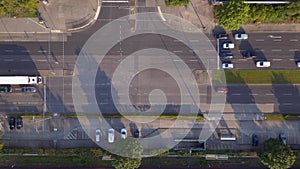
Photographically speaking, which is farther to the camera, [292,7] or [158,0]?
[158,0]

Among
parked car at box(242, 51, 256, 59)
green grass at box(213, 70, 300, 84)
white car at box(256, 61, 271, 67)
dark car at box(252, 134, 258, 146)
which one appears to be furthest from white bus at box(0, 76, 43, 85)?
dark car at box(252, 134, 258, 146)

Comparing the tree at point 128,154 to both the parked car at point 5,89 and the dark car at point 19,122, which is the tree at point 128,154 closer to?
the dark car at point 19,122

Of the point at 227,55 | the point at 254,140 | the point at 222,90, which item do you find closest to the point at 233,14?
the point at 227,55

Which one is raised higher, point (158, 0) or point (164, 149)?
point (158, 0)

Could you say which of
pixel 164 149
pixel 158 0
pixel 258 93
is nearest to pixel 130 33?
pixel 158 0

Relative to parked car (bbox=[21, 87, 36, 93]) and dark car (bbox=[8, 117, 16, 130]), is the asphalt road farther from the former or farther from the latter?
dark car (bbox=[8, 117, 16, 130])

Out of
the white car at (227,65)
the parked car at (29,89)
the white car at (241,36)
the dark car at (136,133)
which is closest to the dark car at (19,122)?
the parked car at (29,89)

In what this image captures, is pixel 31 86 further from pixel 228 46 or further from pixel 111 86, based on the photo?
pixel 228 46
